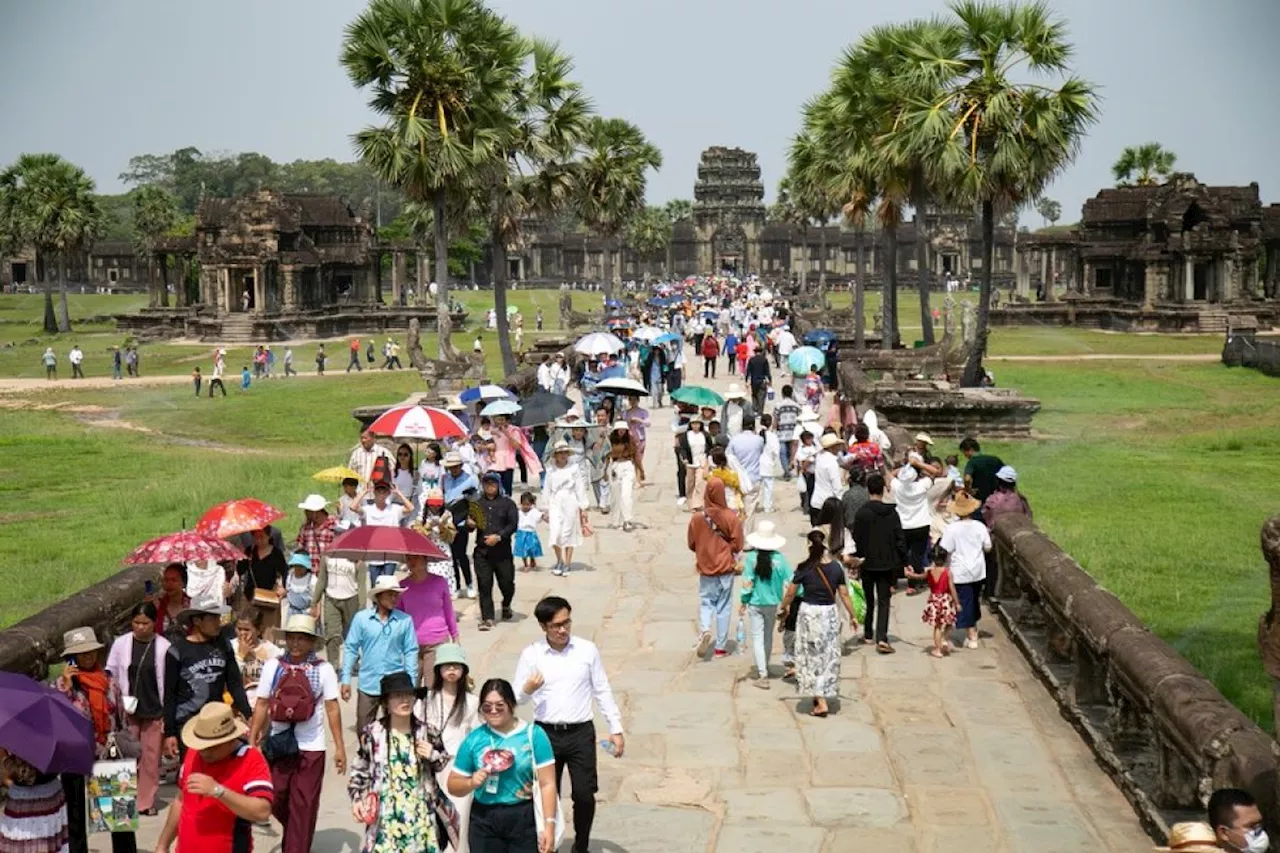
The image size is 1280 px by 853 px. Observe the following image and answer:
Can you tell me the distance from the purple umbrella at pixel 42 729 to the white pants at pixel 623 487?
37.0ft

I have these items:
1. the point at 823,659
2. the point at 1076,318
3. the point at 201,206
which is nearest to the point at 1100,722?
the point at 823,659

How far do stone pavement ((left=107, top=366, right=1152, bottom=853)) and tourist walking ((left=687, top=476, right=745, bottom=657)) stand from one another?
30 cm

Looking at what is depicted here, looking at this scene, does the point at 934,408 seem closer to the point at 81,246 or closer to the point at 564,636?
the point at 564,636

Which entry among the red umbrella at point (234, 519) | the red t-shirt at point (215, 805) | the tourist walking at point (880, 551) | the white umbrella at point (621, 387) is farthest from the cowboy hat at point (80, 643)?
the white umbrella at point (621, 387)

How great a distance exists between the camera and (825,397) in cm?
3203

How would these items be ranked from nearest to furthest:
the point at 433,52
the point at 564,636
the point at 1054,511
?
the point at 564,636
the point at 1054,511
the point at 433,52

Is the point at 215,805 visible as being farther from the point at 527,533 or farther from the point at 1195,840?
the point at 527,533

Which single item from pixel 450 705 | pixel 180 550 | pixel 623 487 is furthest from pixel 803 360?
pixel 450 705

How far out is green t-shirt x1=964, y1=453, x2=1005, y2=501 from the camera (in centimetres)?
1544

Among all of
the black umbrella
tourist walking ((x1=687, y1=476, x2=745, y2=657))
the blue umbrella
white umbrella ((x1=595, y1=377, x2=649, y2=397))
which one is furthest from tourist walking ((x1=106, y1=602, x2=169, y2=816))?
the blue umbrella

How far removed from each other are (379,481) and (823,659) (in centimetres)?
437

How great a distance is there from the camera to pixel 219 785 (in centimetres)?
656

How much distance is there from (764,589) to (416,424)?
6073mm

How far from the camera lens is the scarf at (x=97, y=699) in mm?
8844
